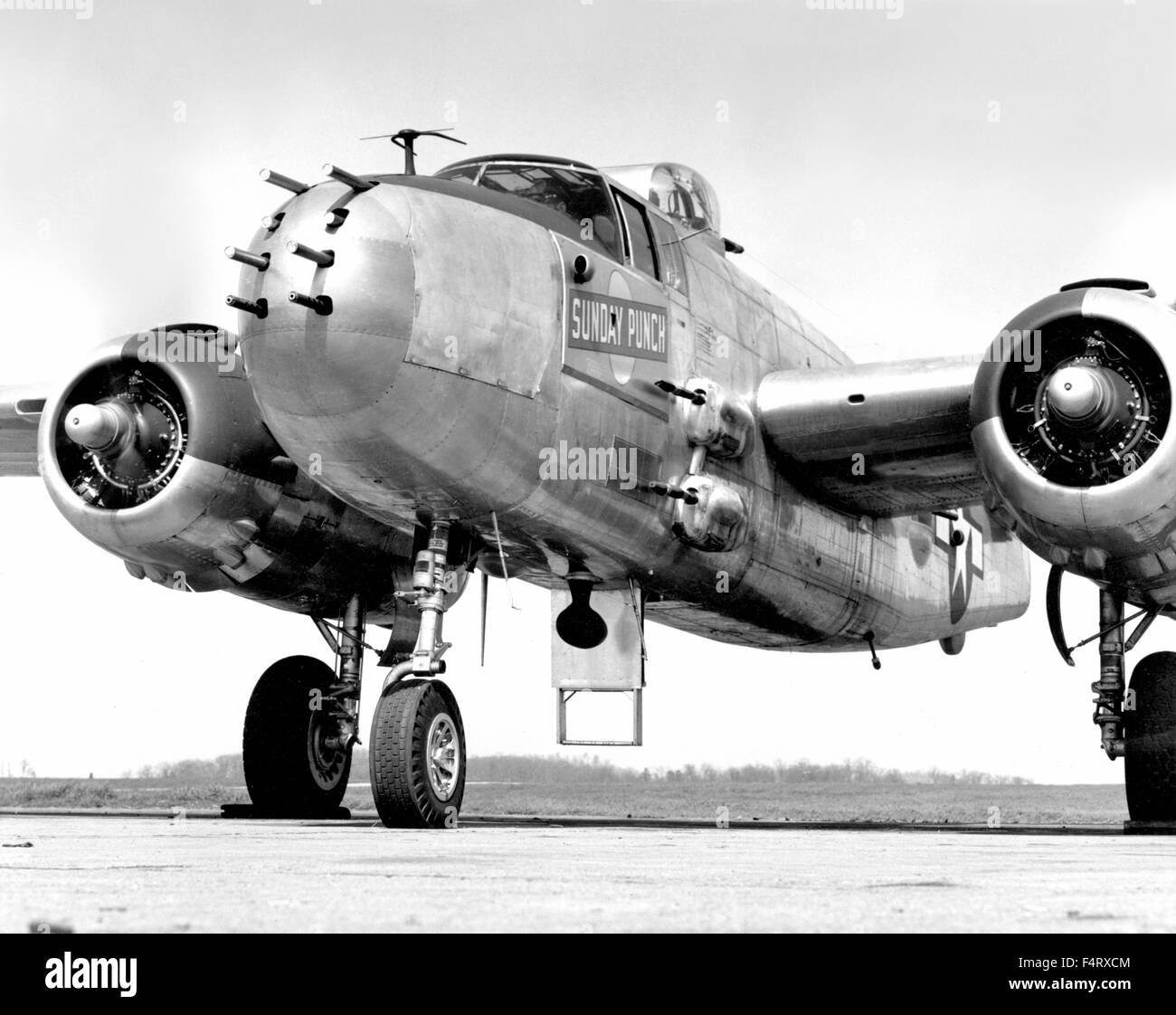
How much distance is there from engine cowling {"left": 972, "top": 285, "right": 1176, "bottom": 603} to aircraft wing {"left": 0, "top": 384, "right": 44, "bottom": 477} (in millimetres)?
8156

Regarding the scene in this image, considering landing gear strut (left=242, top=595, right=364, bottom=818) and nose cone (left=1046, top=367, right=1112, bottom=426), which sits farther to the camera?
landing gear strut (left=242, top=595, right=364, bottom=818)

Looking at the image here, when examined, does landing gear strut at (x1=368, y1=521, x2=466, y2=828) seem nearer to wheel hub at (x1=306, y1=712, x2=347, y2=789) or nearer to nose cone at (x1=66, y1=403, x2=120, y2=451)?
nose cone at (x1=66, y1=403, x2=120, y2=451)

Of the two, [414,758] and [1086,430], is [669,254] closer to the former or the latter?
[1086,430]

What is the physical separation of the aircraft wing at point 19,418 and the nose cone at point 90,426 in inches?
87.5

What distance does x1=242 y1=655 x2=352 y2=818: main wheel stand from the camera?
13.7 m

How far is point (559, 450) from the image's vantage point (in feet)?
32.9

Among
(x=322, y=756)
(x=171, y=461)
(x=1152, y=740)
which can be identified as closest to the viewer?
(x=171, y=461)

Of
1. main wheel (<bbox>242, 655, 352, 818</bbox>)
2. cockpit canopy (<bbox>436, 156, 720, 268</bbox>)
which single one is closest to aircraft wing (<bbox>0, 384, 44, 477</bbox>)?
main wheel (<bbox>242, 655, 352, 818</bbox>)

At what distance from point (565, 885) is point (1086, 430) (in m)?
6.18

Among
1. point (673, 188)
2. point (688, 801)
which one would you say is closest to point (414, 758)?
point (673, 188)

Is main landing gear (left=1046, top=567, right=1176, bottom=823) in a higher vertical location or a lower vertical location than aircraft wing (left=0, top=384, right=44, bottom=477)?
lower

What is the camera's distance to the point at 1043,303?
10625mm

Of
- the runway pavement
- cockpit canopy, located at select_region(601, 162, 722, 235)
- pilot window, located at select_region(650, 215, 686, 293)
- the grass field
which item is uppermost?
cockpit canopy, located at select_region(601, 162, 722, 235)

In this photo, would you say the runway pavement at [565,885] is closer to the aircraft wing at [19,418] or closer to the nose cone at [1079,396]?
the nose cone at [1079,396]
